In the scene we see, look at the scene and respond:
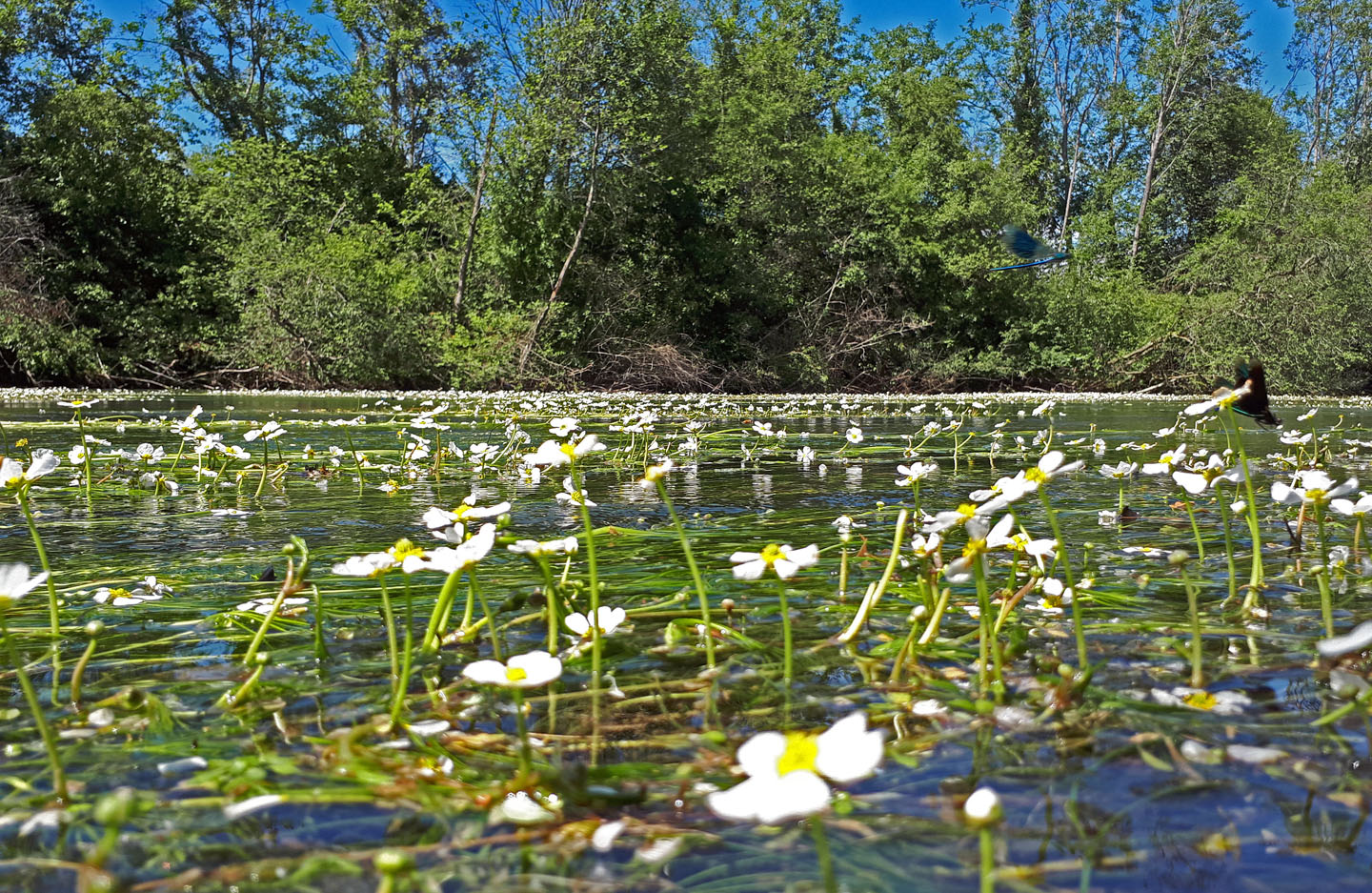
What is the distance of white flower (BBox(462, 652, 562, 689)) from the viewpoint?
948mm

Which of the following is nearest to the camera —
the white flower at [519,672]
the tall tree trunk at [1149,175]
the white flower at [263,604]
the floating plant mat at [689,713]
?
the floating plant mat at [689,713]

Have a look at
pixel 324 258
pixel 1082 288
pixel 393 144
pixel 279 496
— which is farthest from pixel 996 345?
pixel 279 496

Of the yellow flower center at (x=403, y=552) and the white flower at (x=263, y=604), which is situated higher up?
the yellow flower center at (x=403, y=552)

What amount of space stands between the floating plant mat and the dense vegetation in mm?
15054

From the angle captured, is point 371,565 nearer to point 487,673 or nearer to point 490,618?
point 490,618

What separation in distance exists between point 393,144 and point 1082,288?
17.0 metres

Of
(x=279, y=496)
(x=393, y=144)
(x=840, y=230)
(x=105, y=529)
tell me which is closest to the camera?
(x=105, y=529)

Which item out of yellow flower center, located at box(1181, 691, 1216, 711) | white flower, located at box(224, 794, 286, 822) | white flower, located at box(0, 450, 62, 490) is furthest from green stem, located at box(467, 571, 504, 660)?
yellow flower center, located at box(1181, 691, 1216, 711)

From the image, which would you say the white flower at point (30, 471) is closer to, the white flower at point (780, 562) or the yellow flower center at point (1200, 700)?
the white flower at point (780, 562)

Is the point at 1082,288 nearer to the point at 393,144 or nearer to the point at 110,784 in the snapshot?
the point at 393,144

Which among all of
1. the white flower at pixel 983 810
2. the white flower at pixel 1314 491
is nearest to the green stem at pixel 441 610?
the white flower at pixel 983 810

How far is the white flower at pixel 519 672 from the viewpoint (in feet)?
3.11

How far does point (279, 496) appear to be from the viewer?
3.79 metres

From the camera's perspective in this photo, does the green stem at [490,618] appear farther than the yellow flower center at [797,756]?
Yes
